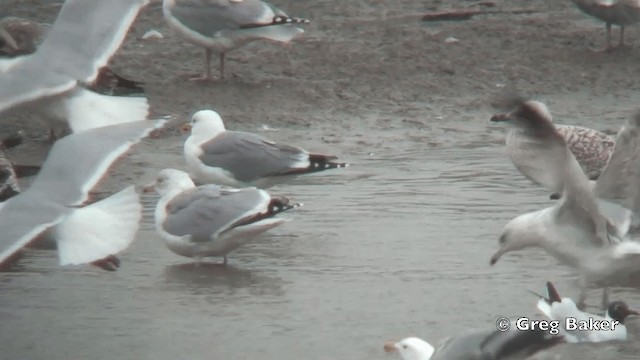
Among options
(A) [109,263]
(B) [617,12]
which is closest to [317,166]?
(A) [109,263]

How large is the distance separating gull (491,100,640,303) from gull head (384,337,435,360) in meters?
1.07

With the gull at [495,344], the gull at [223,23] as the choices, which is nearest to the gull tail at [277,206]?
the gull at [495,344]

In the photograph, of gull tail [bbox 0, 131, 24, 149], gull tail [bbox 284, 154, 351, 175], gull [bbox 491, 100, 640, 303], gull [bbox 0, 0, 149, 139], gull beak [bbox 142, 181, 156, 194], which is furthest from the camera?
gull tail [bbox 0, 131, 24, 149]

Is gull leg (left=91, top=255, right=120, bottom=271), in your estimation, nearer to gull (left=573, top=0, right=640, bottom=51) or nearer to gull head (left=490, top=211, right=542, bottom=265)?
gull head (left=490, top=211, right=542, bottom=265)

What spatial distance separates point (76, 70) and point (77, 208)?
7.17 feet

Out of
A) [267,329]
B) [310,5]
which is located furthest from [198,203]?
[310,5]

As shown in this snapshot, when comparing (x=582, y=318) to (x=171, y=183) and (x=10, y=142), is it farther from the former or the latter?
(x=10, y=142)

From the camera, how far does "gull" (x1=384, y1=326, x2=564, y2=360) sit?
5.84 metres

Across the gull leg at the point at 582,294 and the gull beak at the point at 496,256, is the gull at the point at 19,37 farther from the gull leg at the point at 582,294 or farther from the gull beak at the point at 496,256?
the gull leg at the point at 582,294

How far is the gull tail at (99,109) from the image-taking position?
27.7 ft

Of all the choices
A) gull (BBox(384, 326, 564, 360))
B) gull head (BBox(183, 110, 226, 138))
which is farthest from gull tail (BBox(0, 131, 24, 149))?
gull (BBox(384, 326, 564, 360))

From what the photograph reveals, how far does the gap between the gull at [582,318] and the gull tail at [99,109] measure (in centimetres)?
252

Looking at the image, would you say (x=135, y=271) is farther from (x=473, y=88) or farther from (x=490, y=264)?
(x=473, y=88)

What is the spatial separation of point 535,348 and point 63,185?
210cm
